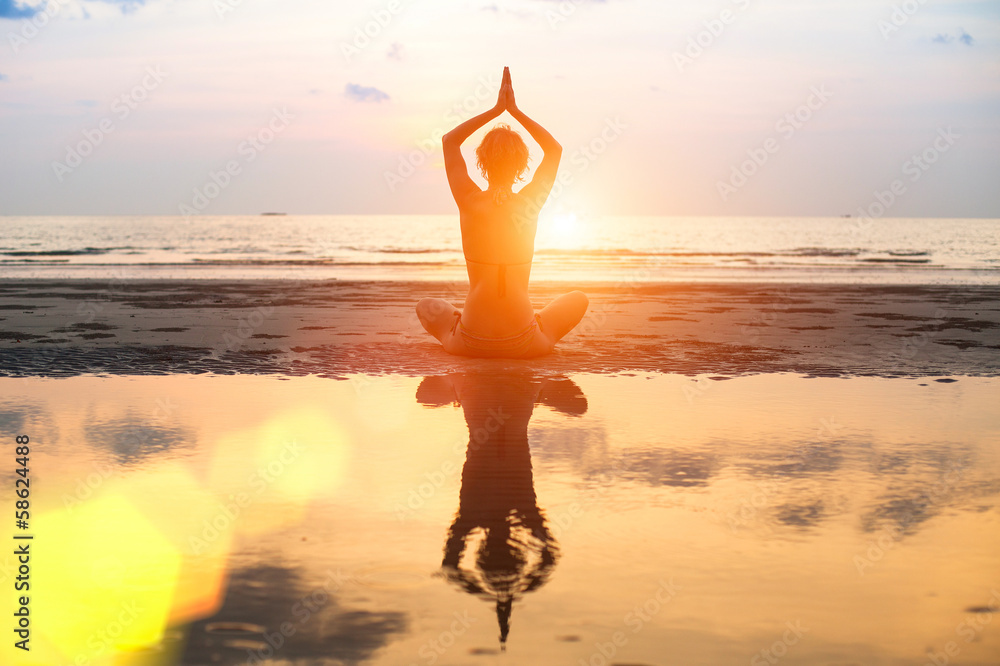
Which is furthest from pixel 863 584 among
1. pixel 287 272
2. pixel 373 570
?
pixel 287 272

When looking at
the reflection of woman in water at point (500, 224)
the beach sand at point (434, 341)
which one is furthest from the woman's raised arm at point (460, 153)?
the beach sand at point (434, 341)

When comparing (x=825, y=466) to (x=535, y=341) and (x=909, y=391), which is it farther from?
(x=535, y=341)

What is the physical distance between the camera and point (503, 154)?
7.10 metres

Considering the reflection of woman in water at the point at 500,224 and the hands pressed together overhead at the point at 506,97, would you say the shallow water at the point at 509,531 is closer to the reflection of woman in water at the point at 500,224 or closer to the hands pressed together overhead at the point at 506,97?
the reflection of woman in water at the point at 500,224

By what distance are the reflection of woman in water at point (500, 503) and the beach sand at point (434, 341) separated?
1.37 m

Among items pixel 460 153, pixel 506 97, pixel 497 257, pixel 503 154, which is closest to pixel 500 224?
pixel 497 257

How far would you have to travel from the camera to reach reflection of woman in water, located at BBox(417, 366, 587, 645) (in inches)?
119

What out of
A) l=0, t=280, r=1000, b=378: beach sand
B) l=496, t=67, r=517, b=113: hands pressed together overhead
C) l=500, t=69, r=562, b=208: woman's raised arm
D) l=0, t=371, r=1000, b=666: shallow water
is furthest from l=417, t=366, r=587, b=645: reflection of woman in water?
l=496, t=67, r=517, b=113: hands pressed together overhead

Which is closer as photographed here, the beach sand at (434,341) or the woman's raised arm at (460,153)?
the woman's raised arm at (460,153)

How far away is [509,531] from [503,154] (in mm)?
4280

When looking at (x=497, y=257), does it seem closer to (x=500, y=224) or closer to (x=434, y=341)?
(x=500, y=224)

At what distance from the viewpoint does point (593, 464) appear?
4551mm

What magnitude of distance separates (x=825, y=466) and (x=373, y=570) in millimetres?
2659

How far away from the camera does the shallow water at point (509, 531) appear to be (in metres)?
2.60
